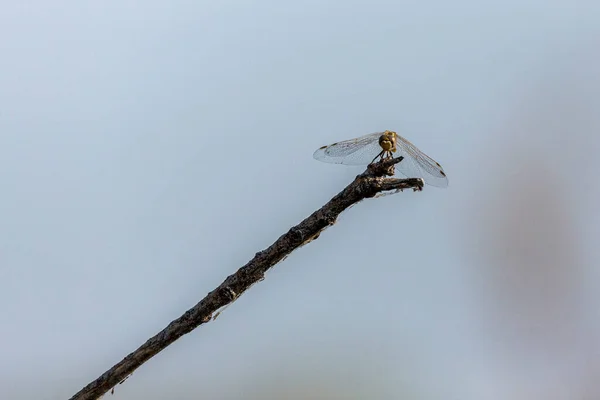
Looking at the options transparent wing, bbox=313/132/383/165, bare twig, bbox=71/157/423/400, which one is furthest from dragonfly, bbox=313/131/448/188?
bare twig, bbox=71/157/423/400

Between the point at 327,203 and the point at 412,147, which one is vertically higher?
the point at 412,147

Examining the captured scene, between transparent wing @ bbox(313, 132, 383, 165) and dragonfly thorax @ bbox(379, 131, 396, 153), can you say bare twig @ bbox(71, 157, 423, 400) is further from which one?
transparent wing @ bbox(313, 132, 383, 165)

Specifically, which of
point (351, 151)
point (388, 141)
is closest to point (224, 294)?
point (388, 141)

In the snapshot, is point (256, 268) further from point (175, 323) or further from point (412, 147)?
point (412, 147)

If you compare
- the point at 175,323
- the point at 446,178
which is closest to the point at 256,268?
the point at 175,323

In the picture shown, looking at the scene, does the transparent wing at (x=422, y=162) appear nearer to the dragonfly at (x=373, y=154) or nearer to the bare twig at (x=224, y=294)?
the dragonfly at (x=373, y=154)

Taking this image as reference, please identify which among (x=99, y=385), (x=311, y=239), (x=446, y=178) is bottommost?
(x=99, y=385)

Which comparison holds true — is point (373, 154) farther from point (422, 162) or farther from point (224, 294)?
point (224, 294)

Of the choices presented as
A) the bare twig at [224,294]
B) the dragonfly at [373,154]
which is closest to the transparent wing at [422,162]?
the dragonfly at [373,154]
